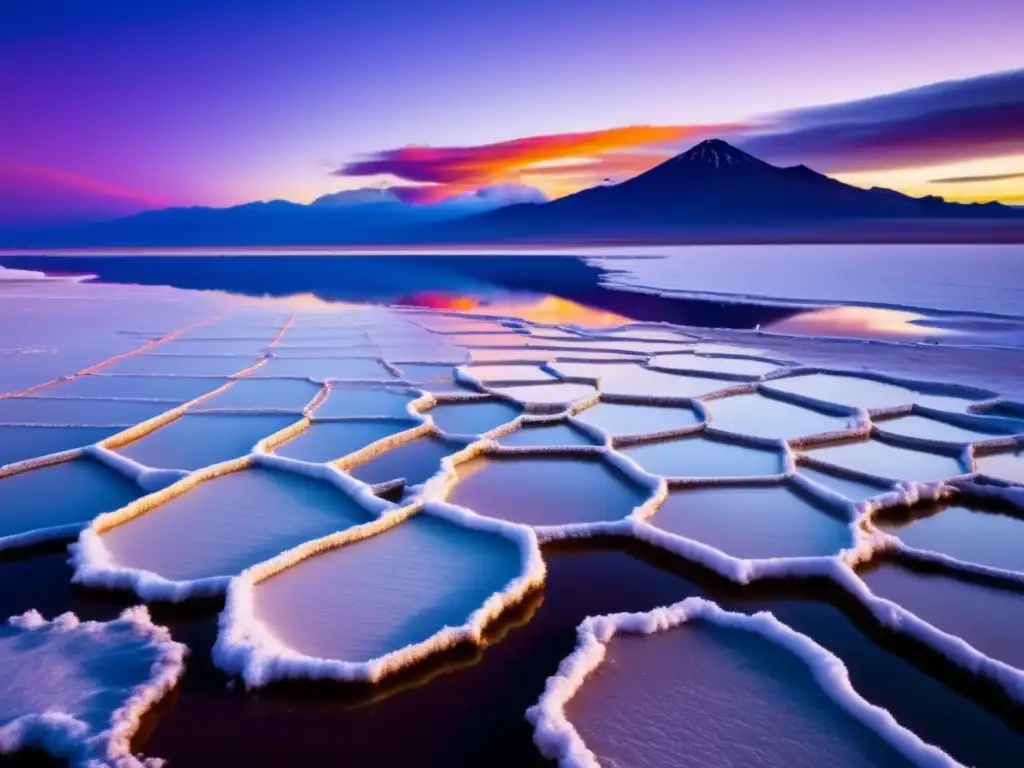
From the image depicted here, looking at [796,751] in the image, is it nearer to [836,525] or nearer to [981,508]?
[836,525]

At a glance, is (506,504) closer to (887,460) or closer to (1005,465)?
(887,460)

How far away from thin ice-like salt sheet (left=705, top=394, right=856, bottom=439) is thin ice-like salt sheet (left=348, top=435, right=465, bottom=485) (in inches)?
63.6

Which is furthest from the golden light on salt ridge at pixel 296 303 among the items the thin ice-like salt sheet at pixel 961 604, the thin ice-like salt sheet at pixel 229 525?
the thin ice-like salt sheet at pixel 961 604

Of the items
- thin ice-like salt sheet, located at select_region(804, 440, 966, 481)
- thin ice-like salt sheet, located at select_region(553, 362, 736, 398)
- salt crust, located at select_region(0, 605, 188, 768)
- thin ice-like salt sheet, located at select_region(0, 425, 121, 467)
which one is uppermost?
salt crust, located at select_region(0, 605, 188, 768)

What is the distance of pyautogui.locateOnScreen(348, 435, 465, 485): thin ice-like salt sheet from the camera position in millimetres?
3564

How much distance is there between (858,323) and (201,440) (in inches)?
360

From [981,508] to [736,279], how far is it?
1747 cm

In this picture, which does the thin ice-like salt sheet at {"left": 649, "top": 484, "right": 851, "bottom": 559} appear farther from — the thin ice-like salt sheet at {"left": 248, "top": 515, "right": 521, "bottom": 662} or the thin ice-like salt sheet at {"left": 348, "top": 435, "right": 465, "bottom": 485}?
the thin ice-like salt sheet at {"left": 348, "top": 435, "right": 465, "bottom": 485}

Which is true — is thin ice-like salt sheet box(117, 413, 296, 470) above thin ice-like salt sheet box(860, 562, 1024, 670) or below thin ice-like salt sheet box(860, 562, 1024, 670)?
above

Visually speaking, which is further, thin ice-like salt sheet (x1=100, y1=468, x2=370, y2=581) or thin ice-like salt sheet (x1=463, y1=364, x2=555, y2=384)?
thin ice-like salt sheet (x1=463, y1=364, x2=555, y2=384)

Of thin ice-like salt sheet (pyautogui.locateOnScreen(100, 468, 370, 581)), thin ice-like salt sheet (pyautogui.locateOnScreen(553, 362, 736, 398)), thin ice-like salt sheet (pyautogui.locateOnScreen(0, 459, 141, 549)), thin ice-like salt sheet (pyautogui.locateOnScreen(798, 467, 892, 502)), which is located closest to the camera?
thin ice-like salt sheet (pyautogui.locateOnScreen(100, 468, 370, 581))

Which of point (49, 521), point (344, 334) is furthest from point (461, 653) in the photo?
point (344, 334)

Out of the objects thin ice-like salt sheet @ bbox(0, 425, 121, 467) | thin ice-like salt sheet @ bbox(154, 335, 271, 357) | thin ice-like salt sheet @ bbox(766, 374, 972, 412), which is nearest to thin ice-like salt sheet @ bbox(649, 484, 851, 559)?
thin ice-like salt sheet @ bbox(766, 374, 972, 412)

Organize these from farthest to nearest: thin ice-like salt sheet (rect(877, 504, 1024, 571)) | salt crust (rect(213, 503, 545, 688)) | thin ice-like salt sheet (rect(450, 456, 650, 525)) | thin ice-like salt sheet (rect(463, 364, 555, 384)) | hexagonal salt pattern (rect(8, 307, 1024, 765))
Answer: thin ice-like salt sheet (rect(463, 364, 555, 384)), thin ice-like salt sheet (rect(450, 456, 650, 525)), thin ice-like salt sheet (rect(877, 504, 1024, 571)), hexagonal salt pattern (rect(8, 307, 1024, 765)), salt crust (rect(213, 503, 545, 688))
